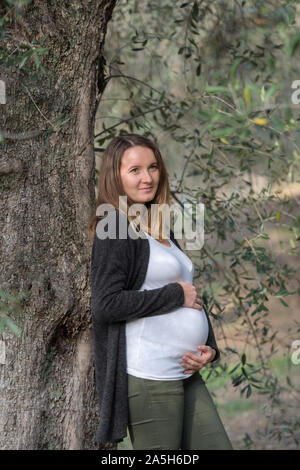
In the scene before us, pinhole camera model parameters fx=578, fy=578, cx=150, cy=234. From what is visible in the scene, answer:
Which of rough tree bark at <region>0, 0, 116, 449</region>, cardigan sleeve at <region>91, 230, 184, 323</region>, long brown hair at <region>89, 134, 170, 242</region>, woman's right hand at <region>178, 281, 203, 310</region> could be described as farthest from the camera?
rough tree bark at <region>0, 0, 116, 449</region>

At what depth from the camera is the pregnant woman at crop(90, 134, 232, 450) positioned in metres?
2.23

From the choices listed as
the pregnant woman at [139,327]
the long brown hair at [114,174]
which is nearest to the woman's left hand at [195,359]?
the pregnant woman at [139,327]

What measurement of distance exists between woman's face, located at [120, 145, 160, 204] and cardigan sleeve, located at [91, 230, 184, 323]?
0.86 ft

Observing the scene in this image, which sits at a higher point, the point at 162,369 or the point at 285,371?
the point at 162,369

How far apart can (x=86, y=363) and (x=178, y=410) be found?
577 mm

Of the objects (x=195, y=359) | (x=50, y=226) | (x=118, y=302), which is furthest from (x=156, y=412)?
(x=50, y=226)

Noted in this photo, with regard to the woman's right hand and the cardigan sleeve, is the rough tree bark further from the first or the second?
the woman's right hand

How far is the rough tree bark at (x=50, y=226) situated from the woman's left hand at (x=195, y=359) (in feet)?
1.78

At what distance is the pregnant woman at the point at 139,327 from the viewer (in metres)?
2.23

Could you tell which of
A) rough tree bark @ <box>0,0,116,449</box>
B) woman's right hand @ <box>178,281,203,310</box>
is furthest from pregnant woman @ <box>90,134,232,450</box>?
rough tree bark @ <box>0,0,116,449</box>

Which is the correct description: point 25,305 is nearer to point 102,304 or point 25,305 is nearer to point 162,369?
point 102,304

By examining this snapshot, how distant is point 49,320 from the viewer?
2.55 meters

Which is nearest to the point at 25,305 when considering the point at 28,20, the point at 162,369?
the point at 162,369

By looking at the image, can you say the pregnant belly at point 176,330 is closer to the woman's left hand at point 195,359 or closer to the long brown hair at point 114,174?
the woman's left hand at point 195,359
